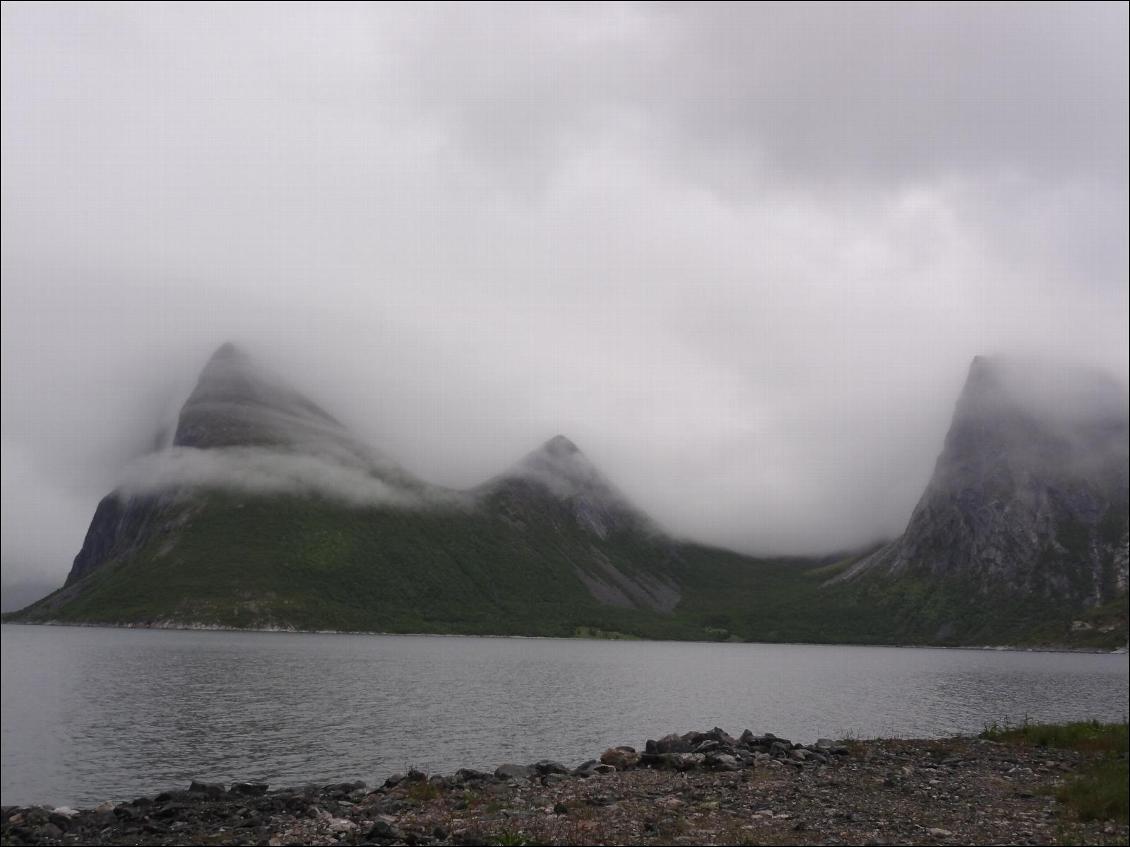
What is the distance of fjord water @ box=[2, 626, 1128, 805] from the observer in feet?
164

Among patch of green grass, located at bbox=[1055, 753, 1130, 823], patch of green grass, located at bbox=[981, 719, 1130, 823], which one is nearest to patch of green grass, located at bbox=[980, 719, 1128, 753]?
patch of green grass, located at bbox=[981, 719, 1130, 823]

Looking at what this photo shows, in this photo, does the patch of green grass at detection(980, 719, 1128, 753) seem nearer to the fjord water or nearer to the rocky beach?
the rocky beach

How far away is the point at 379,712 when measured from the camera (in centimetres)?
7650

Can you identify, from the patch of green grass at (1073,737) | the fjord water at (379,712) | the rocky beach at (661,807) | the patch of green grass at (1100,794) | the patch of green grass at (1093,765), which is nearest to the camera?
the rocky beach at (661,807)

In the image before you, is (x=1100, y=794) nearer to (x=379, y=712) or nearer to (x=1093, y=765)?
(x=1093, y=765)

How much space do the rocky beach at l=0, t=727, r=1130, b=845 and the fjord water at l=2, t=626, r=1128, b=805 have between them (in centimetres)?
1135

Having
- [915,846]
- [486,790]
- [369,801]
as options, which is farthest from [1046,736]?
[369,801]

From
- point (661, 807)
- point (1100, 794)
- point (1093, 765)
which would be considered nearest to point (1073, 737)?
point (1093, 765)

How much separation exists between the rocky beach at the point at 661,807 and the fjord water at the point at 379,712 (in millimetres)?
11352

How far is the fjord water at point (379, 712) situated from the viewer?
50094 mm

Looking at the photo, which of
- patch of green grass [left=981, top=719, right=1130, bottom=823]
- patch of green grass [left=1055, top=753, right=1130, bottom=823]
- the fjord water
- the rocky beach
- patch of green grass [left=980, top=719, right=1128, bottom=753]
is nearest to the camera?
the rocky beach

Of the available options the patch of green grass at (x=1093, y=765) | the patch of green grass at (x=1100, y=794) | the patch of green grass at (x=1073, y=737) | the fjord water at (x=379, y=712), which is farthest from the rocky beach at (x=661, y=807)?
the fjord water at (x=379, y=712)

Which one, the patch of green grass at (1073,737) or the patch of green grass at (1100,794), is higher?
the patch of green grass at (1100,794)

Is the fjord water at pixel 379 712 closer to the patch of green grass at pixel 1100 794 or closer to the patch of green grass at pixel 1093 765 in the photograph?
the patch of green grass at pixel 1093 765
